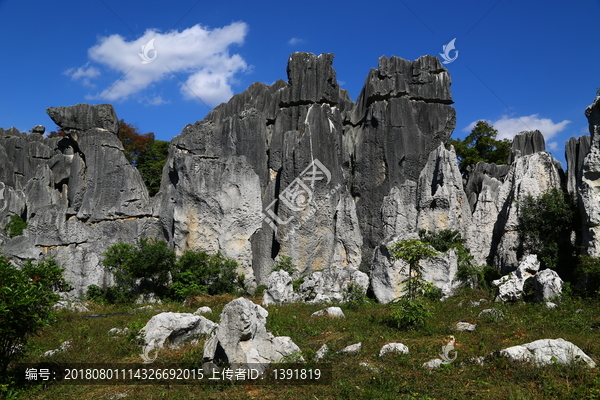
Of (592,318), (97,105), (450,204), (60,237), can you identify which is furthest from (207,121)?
(592,318)

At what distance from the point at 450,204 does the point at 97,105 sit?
697 inches

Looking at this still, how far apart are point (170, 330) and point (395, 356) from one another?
13.9ft

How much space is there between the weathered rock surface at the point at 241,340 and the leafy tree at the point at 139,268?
11189 mm

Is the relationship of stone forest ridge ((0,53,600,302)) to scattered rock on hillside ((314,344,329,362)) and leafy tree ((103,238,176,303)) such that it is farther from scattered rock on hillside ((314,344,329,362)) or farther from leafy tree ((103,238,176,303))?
scattered rock on hillside ((314,344,329,362))

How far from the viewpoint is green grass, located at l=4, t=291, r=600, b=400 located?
7.20m

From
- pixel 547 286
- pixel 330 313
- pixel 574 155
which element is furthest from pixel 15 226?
pixel 574 155

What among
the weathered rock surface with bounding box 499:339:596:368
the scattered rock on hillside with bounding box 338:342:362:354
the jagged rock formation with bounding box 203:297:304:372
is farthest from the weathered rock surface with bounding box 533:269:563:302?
the jagged rock formation with bounding box 203:297:304:372

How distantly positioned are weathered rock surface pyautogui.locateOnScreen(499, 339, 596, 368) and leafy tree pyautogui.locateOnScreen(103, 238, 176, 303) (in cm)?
1371

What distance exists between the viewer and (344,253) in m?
23.7

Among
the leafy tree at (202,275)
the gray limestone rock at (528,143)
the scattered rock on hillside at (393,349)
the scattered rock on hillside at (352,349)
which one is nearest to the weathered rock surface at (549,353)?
the scattered rock on hillside at (393,349)

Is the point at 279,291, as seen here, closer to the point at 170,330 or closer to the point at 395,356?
the point at 170,330

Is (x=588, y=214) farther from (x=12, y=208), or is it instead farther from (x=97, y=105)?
(x=12, y=208)

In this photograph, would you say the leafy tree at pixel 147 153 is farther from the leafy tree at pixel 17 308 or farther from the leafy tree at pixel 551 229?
the leafy tree at pixel 17 308

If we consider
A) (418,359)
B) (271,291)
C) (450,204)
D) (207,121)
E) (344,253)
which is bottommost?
(418,359)
